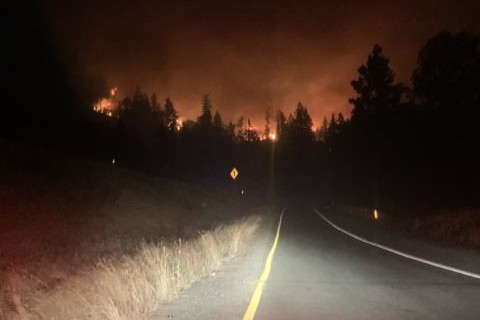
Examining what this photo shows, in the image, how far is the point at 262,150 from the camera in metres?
172

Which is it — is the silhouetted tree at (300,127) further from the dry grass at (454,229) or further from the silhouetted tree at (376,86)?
the dry grass at (454,229)

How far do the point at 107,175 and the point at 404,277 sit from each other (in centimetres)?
3457

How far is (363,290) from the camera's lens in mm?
11930

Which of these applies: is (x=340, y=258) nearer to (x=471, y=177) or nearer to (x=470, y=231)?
(x=470, y=231)

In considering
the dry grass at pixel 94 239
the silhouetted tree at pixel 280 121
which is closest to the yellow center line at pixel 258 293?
the dry grass at pixel 94 239

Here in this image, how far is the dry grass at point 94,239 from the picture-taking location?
10219 mm

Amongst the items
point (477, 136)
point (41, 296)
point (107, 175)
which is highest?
point (477, 136)

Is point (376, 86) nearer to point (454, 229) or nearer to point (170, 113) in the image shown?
point (454, 229)

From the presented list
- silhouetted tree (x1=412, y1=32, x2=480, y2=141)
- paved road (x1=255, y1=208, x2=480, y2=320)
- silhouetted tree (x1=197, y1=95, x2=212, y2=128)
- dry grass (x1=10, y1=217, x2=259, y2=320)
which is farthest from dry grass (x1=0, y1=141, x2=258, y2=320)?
silhouetted tree (x1=197, y1=95, x2=212, y2=128)

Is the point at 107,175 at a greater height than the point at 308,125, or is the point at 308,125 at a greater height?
the point at 308,125

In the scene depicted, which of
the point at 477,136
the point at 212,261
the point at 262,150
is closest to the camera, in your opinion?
the point at 212,261

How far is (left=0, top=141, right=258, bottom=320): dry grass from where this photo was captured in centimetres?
1022

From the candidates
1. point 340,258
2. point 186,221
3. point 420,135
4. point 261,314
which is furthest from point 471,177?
point 261,314

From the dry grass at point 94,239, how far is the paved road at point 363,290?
7.18ft
